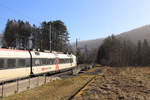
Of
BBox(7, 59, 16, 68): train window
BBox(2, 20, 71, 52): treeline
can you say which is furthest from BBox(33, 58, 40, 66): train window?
BBox(2, 20, 71, 52): treeline

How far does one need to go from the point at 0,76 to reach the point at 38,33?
53.3 m

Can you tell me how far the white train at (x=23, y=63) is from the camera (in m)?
12.7

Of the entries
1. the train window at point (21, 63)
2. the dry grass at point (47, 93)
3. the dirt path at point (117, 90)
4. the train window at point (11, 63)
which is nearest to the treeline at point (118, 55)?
the dirt path at point (117, 90)

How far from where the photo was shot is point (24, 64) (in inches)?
614

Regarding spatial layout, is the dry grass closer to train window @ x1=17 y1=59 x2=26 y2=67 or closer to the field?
the field

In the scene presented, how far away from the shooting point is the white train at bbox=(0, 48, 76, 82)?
12.7 metres

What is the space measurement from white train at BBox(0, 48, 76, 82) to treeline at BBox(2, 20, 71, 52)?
36.0 metres

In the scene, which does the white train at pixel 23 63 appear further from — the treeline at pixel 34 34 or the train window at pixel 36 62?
the treeline at pixel 34 34

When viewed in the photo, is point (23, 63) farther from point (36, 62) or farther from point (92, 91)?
point (92, 91)

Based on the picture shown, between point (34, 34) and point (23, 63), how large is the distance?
4953 cm

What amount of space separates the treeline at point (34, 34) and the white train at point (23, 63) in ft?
118

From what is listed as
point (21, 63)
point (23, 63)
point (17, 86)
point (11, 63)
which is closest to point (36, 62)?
point (23, 63)

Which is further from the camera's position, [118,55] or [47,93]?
[118,55]

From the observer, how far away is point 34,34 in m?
63.1
